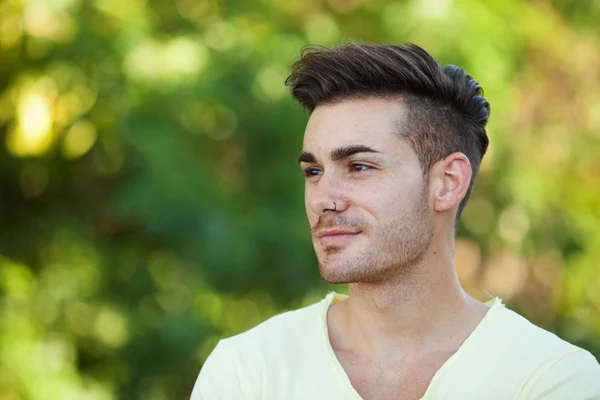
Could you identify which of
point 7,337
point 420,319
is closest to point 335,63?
point 420,319

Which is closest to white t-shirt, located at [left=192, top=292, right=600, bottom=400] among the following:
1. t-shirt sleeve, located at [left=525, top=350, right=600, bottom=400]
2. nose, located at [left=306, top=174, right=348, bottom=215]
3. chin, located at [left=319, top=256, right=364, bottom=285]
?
t-shirt sleeve, located at [left=525, top=350, right=600, bottom=400]

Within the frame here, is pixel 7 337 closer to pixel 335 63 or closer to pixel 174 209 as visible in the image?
pixel 174 209

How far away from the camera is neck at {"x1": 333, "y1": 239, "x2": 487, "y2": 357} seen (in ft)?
8.29

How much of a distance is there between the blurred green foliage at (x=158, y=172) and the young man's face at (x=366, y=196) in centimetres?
224

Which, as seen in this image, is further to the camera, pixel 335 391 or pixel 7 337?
pixel 7 337

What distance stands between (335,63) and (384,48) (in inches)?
5.7

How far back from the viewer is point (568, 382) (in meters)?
2.31

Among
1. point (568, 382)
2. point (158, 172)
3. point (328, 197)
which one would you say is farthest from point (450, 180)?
point (158, 172)

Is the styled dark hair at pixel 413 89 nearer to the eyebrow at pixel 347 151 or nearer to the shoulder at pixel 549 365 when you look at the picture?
the eyebrow at pixel 347 151

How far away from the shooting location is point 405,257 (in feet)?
8.20

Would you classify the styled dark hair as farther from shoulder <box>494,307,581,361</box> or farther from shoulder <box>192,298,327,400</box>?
shoulder <box>192,298,327,400</box>

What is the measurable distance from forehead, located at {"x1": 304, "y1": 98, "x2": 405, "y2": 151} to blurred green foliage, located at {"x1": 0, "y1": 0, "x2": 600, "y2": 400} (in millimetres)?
2192

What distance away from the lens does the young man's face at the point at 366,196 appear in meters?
2.44

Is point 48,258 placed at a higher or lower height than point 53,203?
lower
